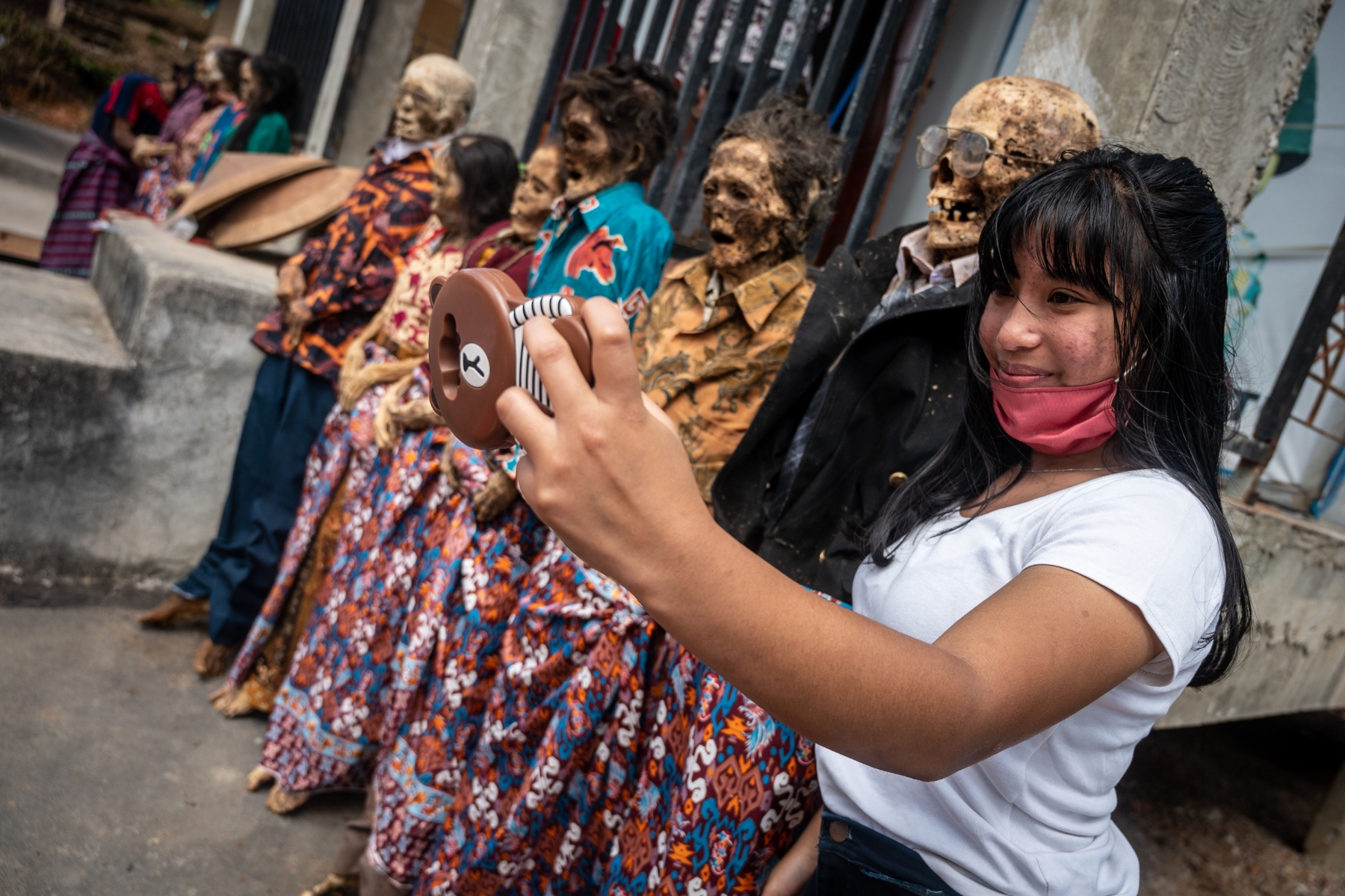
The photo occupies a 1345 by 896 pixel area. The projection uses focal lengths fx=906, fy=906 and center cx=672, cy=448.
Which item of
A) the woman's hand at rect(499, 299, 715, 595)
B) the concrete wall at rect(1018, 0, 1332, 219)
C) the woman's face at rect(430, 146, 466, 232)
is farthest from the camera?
the woman's face at rect(430, 146, 466, 232)

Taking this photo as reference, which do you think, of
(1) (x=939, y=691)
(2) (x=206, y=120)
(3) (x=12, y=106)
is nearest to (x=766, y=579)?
(1) (x=939, y=691)

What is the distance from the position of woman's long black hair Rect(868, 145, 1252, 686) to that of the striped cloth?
625 centimetres

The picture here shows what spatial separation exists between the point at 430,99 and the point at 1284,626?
3.74 meters

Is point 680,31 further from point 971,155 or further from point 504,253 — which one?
point 971,155

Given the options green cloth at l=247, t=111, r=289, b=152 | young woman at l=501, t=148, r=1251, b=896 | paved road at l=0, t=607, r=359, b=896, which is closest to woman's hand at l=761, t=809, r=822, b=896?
young woman at l=501, t=148, r=1251, b=896

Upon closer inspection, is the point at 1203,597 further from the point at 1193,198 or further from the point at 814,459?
the point at 814,459

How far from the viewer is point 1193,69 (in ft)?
7.75

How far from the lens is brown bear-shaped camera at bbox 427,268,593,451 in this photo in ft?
2.59

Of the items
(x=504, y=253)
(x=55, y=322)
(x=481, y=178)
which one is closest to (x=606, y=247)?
(x=504, y=253)

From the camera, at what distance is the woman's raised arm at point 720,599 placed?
2.22 feet

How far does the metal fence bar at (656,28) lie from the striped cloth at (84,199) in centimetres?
404

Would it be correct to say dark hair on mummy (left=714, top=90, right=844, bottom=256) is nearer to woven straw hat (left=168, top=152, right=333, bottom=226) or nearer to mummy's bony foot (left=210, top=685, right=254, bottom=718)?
mummy's bony foot (left=210, top=685, right=254, bottom=718)

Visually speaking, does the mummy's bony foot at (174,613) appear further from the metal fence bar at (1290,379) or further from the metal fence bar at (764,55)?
the metal fence bar at (1290,379)

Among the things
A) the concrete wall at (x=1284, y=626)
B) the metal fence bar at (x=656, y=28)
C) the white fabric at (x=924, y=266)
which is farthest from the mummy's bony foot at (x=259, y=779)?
the metal fence bar at (x=656, y=28)
